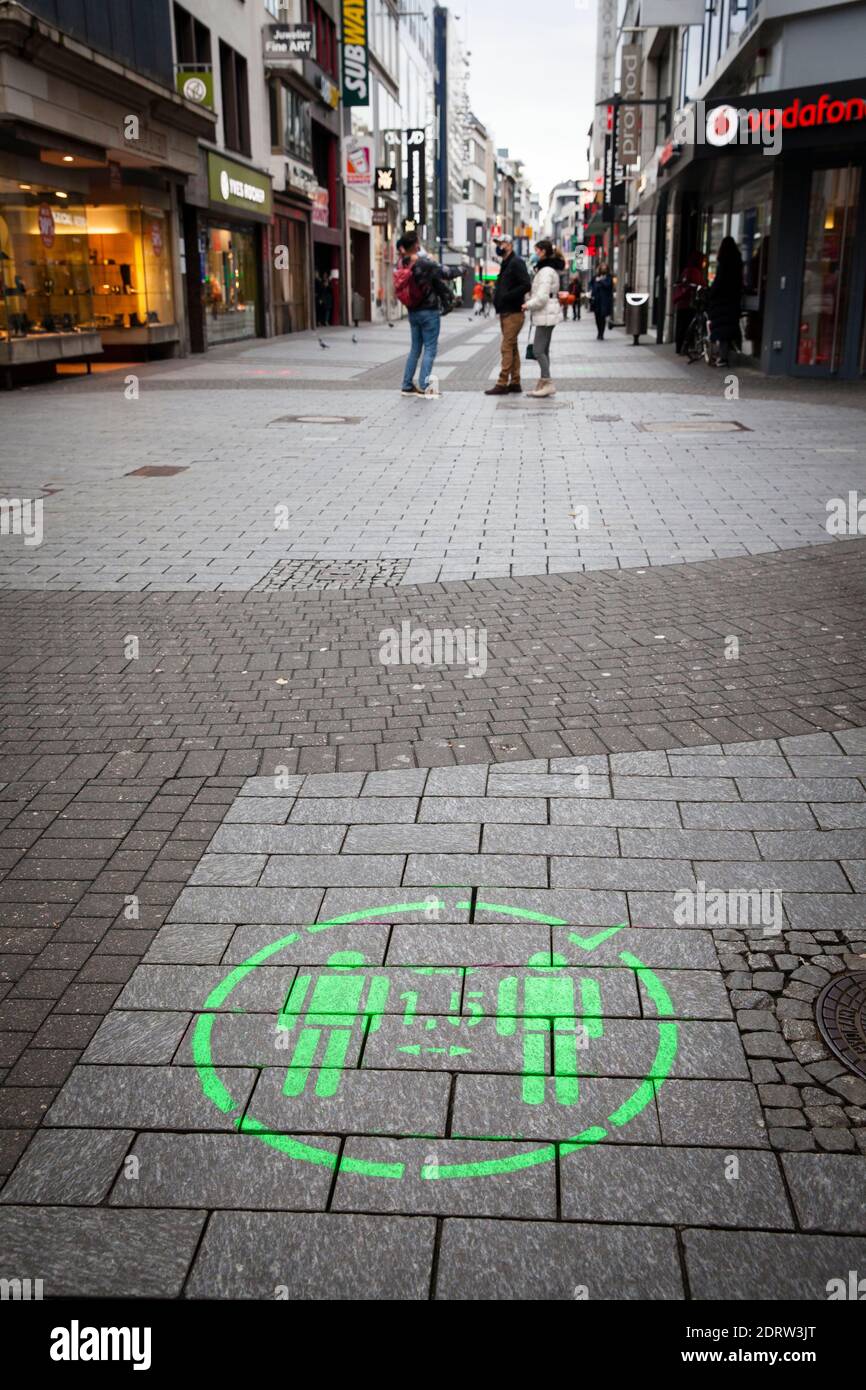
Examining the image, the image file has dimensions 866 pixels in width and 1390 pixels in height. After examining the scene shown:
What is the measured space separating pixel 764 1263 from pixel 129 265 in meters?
25.4

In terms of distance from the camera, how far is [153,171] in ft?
81.2

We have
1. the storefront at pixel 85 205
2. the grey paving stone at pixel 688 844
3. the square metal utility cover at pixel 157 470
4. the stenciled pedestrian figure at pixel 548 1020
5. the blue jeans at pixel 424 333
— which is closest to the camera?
the stenciled pedestrian figure at pixel 548 1020

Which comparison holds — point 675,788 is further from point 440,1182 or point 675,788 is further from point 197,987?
point 440,1182

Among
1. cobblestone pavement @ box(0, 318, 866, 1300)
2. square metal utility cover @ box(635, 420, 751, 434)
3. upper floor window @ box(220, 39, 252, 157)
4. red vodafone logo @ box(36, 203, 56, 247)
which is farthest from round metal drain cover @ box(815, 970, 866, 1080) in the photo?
upper floor window @ box(220, 39, 252, 157)

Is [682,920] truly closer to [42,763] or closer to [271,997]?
[271,997]

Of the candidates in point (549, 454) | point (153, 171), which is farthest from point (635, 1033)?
point (153, 171)

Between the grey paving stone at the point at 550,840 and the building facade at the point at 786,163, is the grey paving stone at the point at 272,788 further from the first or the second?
the building facade at the point at 786,163

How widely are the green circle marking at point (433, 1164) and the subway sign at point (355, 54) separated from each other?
46452 millimetres

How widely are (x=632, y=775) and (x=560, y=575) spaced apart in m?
3.16

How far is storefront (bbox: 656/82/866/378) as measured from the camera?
56.5 ft

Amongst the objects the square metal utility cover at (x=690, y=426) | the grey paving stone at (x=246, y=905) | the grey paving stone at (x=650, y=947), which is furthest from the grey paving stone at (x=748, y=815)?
the square metal utility cover at (x=690, y=426)

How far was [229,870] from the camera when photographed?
3.97 meters

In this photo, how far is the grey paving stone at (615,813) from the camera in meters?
4.25

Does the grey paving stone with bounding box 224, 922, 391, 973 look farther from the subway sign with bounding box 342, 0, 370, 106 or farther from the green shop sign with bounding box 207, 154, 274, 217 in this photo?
the subway sign with bounding box 342, 0, 370, 106
